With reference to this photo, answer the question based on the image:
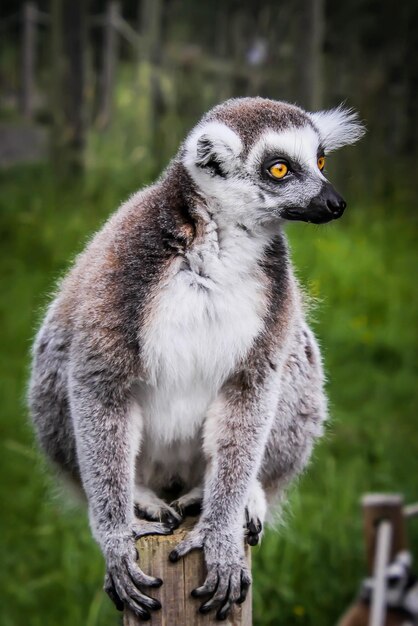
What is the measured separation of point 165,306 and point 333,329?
463 centimetres

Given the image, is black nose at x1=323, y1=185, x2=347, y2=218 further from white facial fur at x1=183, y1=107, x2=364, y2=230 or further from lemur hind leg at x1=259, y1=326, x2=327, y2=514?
lemur hind leg at x1=259, y1=326, x2=327, y2=514

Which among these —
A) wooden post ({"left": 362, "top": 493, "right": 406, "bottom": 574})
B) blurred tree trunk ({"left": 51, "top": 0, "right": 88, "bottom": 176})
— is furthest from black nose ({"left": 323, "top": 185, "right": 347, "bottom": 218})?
blurred tree trunk ({"left": 51, "top": 0, "right": 88, "bottom": 176})

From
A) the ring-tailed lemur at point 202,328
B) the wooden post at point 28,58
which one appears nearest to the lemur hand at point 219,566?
the ring-tailed lemur at point 202,328

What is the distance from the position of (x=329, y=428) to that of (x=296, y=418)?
2.24 m

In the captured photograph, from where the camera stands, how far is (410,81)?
959cm

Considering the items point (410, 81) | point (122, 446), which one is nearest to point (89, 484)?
point (122, 446)

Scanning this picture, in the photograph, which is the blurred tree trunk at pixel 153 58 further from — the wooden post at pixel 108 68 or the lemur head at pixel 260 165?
the lemur head at pixel 260 165

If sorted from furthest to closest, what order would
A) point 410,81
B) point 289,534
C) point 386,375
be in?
point 410,81
point 386,375
point 289,534

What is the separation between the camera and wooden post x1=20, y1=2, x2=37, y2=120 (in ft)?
28.3

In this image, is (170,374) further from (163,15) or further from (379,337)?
(163,15)

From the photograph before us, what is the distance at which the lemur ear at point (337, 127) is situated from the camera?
317cm

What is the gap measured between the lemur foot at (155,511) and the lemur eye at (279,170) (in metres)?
1.16

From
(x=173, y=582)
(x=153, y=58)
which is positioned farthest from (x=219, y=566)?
(x=153, y=58)

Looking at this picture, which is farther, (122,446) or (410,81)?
(410,81)
